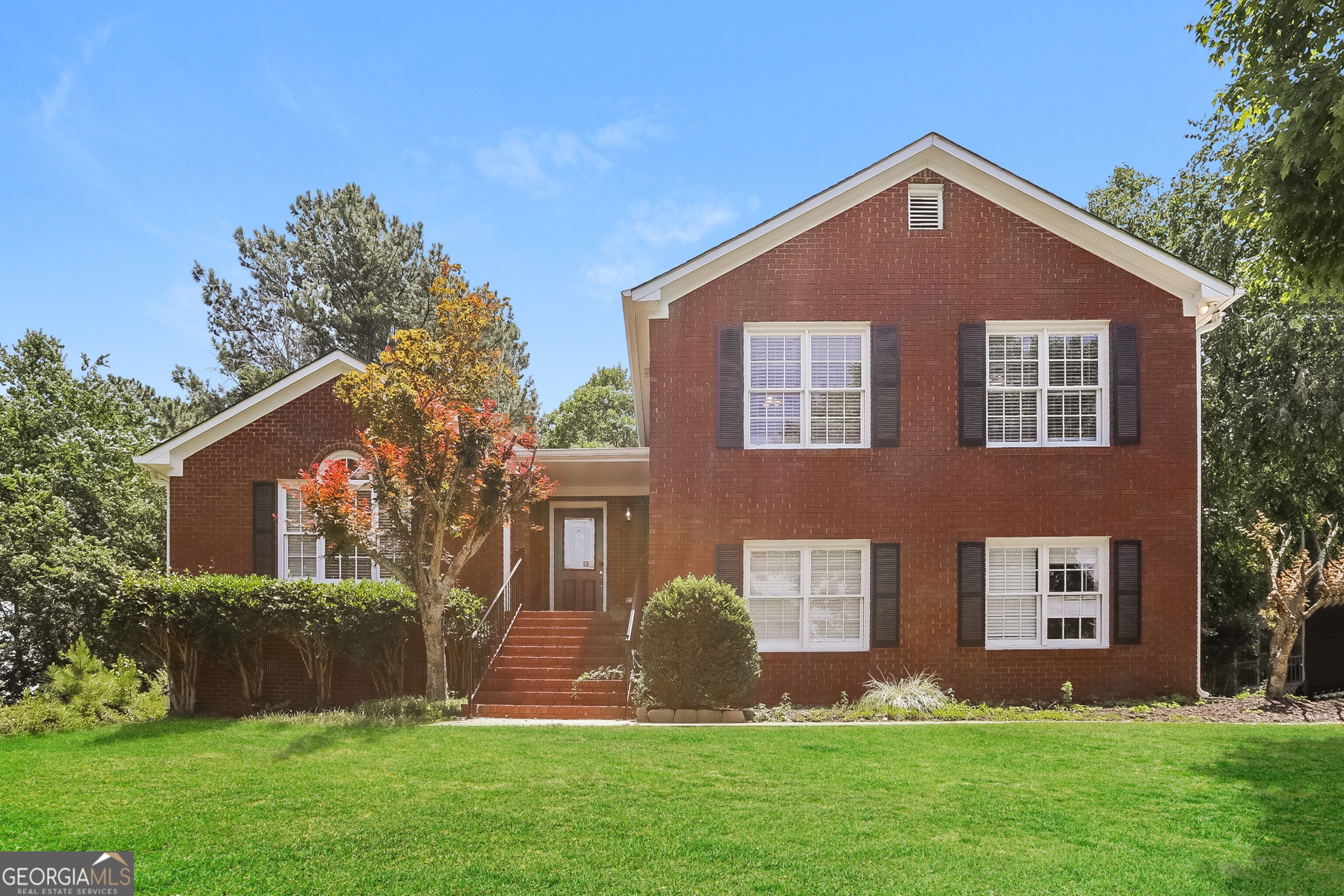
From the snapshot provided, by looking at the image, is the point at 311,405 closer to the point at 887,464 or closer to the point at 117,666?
the point at 117,666

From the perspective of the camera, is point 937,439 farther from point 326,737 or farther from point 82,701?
point 82,701

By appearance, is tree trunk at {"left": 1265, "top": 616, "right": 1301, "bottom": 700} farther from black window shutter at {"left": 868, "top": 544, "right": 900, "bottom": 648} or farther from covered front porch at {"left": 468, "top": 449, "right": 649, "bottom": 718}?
covered front porch at {"left": 468, "top": 449, "right": 649, "bottom": 718}

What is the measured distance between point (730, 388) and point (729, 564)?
8.28ft

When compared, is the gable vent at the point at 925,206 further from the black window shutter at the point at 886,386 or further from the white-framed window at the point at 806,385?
the white-framed window at the point at 806,385

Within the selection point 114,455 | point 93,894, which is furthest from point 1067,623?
point 114,455

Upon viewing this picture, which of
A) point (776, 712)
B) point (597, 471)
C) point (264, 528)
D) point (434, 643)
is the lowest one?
point (776, 712)

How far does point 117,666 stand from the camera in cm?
1308

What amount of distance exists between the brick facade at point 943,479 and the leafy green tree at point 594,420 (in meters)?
31.5

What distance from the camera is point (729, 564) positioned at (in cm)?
1247

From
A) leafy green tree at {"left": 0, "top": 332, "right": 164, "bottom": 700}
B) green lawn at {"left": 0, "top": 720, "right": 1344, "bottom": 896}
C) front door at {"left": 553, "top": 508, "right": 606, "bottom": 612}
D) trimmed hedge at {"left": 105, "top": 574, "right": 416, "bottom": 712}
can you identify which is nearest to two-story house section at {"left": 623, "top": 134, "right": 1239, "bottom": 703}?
green lawn at {"left": 0, "top": 720, "right": 1344, "bottom": 896}

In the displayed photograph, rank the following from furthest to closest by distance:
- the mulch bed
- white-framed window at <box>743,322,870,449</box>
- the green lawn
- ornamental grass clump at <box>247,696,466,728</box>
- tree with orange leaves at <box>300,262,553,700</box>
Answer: white-framed window at <box>743,322,870,449</box>
tree with orange leaves at <box>300,262,553,700</box>
the mulch bed
ornamental grass clump at <box>247,696,466,728</box>
the green lawn

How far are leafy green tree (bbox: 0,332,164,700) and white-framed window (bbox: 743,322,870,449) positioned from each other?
11717 mm

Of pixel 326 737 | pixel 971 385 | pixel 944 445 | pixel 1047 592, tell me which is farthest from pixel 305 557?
pixel 1047 592

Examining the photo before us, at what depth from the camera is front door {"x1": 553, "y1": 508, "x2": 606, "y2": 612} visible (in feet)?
55.3
